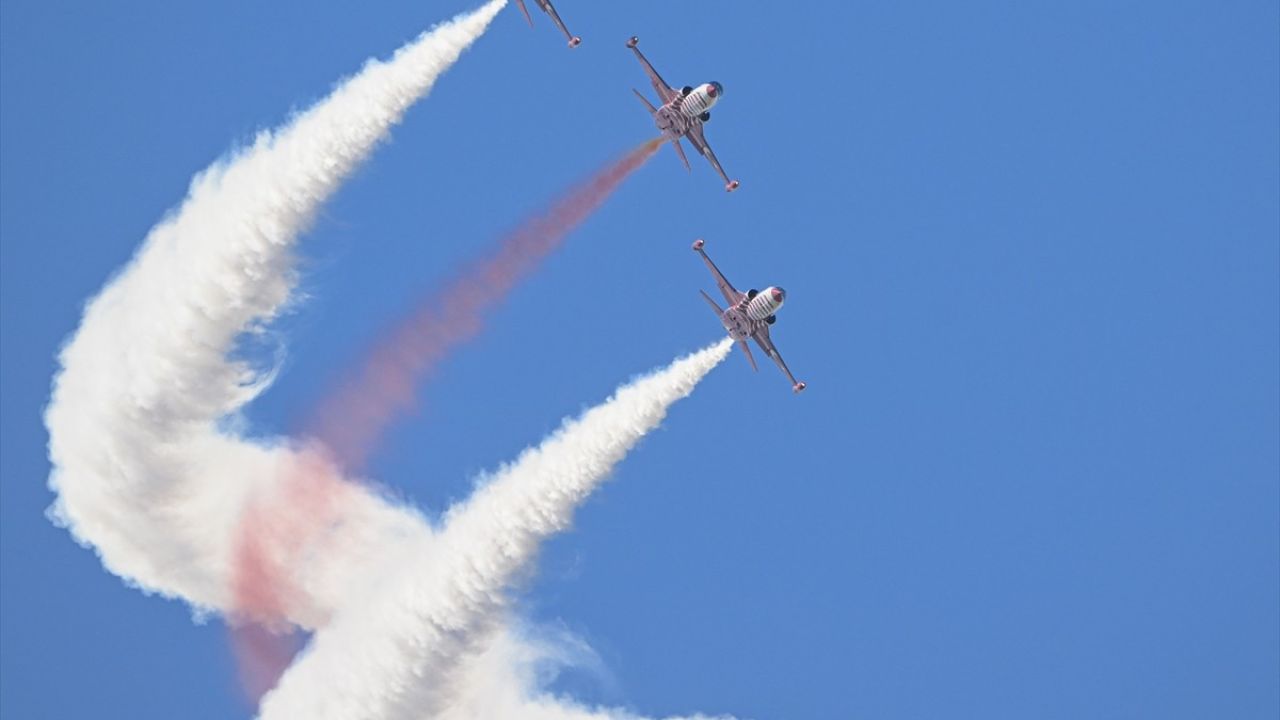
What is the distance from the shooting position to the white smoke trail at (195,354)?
278 feet

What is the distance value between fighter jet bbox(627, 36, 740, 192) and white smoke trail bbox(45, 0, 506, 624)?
5119 mm

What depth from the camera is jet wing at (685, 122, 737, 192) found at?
8656 centimetres

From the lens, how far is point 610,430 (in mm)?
84938

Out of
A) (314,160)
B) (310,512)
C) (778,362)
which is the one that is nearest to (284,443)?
(310,512)

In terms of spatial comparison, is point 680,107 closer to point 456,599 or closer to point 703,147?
point 703,147

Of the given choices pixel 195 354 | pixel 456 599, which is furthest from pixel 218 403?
pixel 456 599

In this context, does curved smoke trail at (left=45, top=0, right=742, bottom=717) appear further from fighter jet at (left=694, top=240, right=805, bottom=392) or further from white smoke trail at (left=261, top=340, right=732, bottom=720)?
fighter jet at (left=694, top=240, right=805, bottom=392)

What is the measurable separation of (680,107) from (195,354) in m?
15.3

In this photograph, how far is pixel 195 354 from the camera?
84.8 m

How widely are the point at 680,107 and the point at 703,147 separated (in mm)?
1849

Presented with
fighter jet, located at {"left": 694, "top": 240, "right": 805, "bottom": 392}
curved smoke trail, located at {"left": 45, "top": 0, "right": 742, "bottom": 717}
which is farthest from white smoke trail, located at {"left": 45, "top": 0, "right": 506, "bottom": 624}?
fighter jet, located at {"left": 694, "top": 240, "right": 805, "bottom": 392}

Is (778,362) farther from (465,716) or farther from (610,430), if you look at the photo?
(465,716)

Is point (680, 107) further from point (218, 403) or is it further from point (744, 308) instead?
point (218, 403)

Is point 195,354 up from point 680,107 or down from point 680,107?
down
